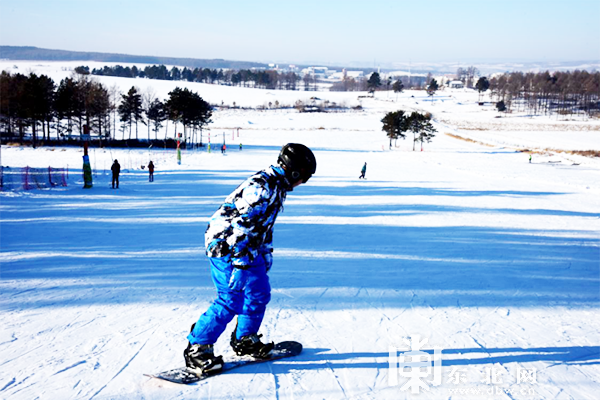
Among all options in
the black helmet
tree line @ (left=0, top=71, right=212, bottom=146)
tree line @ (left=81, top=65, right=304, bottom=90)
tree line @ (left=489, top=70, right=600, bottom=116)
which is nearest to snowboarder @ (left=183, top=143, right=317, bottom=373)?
the black helmet

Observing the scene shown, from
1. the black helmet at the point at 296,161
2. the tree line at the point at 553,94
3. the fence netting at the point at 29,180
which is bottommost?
the fence netting at the point at 29,180

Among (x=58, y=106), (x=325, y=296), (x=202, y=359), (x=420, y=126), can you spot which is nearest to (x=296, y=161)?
(x=202, y=359)

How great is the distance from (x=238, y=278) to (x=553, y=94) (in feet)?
482

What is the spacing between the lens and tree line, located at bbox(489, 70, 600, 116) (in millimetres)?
117750

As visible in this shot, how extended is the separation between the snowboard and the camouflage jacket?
3.01 feet

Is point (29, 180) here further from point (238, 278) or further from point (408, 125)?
point (408, 125)

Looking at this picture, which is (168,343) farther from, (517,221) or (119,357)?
(517,221)

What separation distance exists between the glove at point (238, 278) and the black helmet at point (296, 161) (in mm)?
795

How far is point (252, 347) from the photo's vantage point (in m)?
3.73

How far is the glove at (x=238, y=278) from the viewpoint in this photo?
11.2ft

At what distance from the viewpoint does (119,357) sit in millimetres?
3836

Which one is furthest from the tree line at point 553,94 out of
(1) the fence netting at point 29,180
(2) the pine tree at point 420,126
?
(1) the fence netting at point 29,180

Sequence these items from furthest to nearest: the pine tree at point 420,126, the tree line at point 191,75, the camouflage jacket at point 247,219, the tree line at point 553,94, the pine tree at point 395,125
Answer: the tree line at point 191,75 → the tree line at point 553,94 → the pine tree at point 395,125 → the pine tree at point 420,126 → the camouflage jacket at point 247,219

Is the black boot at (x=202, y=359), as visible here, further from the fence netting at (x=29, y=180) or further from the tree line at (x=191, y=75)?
the tree line at (x=191, y=75)
